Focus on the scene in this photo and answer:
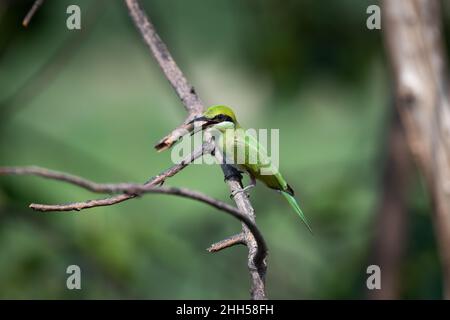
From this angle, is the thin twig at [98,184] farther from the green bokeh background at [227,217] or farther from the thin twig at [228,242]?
the green bokeh background at [227,217]

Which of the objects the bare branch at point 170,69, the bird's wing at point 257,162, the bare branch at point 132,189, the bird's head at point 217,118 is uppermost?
the bare branch at point 170,69

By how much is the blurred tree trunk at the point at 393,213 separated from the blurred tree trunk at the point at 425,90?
113 centimetres

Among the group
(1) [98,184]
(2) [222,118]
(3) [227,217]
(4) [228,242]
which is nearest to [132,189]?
(1) [98,184]

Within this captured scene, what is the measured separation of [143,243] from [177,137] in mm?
2171

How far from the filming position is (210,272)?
16.1 feet

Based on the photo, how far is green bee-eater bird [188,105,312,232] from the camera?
2258 millimetres

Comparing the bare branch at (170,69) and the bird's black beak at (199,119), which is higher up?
the bare branch at (170,69)

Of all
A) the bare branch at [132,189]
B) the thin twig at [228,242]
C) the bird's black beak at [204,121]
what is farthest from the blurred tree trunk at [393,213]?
the bare branch at [132,189]

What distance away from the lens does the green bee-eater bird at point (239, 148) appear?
2.26 meters

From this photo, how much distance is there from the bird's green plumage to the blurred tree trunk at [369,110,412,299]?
1123 mm

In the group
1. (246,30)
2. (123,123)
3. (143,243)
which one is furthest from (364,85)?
(123,123)

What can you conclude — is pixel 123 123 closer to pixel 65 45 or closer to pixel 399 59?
pixel 65 45

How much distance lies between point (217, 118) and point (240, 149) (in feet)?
0.60

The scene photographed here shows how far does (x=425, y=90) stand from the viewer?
2279 mm
